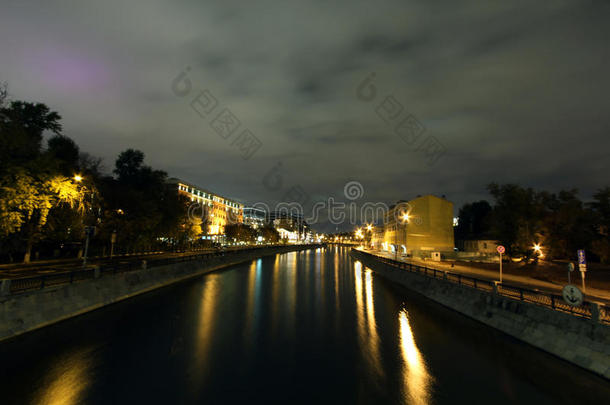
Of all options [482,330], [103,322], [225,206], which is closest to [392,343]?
[482,330]

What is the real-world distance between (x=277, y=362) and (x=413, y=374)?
5.70 metres

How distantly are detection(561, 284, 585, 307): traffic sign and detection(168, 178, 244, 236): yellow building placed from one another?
372 feet

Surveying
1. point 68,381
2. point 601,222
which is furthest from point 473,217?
point 68,381

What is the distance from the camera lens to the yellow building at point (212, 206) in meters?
124

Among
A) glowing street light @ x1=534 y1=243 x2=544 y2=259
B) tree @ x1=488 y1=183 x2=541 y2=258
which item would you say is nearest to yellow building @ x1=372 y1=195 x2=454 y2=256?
tree @ x1=488 y1=183 x2=541 y2=258

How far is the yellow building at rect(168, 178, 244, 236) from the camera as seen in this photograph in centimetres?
12424

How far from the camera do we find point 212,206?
144 m

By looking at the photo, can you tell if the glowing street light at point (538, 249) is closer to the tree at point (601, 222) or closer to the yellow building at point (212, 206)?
the tree at point (601, 222)

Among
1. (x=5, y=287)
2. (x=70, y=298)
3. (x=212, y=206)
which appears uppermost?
(x=212, y=206)

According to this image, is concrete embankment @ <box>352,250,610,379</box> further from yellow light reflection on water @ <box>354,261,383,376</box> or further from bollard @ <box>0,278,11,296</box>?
bollard @ <box>0,278,11,296</box>

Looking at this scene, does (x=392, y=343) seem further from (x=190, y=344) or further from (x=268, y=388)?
(x=190, y=344)

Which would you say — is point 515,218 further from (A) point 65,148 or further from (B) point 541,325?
(A) point 65,148

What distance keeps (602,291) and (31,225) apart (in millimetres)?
55909

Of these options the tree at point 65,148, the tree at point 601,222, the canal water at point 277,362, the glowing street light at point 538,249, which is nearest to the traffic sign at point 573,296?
the canal water at point 277,362
